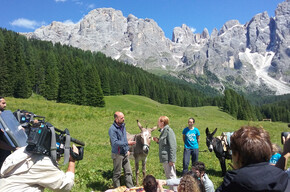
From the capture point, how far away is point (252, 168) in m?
2.73

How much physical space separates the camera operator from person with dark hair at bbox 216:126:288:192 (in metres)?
2.54

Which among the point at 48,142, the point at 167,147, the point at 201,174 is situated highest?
the point at 48,142

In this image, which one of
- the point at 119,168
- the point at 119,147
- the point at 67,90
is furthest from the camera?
the point at 67,90

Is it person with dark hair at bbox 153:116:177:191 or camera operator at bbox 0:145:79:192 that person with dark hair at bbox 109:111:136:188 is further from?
camera operator at bbox 0:145:79:192

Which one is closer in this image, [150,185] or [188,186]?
[188,186]

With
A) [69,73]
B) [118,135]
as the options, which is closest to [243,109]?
[69,73]

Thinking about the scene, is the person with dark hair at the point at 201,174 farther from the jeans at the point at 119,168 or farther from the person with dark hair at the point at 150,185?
the jeans at the point at 119,168

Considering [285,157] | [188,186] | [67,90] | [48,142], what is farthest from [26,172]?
[67,90]

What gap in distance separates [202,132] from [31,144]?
88.9 feet

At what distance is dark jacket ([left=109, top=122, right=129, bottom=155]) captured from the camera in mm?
7816

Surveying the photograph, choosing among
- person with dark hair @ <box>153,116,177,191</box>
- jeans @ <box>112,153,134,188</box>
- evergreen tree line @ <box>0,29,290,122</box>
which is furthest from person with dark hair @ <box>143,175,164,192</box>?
evergreen tree line @ <box>0,29,290,122</box>

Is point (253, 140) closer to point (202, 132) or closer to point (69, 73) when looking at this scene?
Answer: point (202, 132)

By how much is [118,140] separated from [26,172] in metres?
4.93

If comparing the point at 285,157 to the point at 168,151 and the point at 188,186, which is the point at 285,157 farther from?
the point at 168,151
